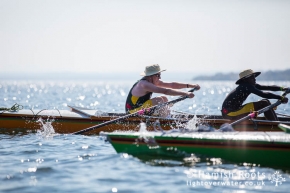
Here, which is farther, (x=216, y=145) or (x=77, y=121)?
(x=77, y=121)

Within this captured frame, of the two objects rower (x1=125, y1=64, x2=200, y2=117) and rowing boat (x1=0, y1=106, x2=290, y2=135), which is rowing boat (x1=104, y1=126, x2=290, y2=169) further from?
rowing boat (x1=0, y1=106, x2=290, y2=135)

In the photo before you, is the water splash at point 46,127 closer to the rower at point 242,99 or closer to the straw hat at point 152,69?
the straw hat at point 152,69

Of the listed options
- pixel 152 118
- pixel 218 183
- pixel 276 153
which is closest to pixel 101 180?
pixel 218 183

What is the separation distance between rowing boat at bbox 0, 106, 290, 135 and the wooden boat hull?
9.44ft

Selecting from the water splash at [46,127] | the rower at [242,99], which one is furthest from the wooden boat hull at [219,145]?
the water splash at [46,127]

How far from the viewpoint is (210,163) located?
8.39 meters

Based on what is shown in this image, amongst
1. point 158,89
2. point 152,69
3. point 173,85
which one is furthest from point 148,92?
point 173,85

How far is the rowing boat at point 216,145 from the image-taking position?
8266 mm

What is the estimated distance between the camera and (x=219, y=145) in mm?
8422

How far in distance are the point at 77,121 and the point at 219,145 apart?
5.27 m

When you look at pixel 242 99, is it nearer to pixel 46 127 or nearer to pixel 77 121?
pixel 77 121

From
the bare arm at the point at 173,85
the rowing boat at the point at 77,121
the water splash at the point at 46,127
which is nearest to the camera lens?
the rowing boat at the point at 77,121

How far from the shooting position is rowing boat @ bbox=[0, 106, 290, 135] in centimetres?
1177

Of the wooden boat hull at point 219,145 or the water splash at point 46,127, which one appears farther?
the water splash at point 46,127
